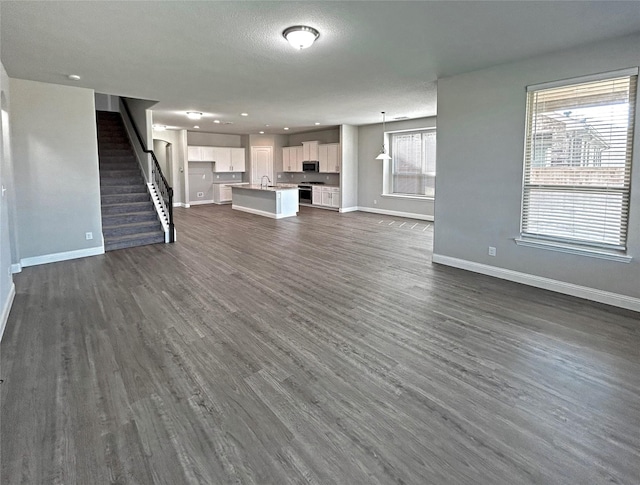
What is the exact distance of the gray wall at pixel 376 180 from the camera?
393 inches

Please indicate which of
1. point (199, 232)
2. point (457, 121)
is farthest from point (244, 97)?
point (457, 121)

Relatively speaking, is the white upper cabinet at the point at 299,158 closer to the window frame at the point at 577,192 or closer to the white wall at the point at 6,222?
the white wall at the point at 6,222

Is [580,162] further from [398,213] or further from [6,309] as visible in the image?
[398,213]

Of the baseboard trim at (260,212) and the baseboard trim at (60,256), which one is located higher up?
the baseboard trim at (260,212)

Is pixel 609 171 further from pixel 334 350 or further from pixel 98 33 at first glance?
pixel 98 33

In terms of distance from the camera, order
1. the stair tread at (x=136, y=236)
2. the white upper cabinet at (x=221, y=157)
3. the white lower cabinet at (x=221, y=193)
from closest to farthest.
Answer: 1. the stair tread at (x=136, y=236)
2. the white upper cabinet at (x=221, y=157)
3. the white lower cabinet at (x=221, y=193)

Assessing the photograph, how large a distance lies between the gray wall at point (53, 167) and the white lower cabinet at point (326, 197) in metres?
7.08

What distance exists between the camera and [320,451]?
1.88 meters

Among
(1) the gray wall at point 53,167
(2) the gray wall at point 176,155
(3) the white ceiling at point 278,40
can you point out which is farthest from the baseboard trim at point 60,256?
(2) the gray wall at point 176,155

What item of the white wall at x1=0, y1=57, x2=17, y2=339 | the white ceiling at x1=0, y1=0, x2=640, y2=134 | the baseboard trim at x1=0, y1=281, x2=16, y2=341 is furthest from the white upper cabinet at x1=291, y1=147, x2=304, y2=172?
the baseboard trim at x1=0, y1=281, x2=16, y2=341

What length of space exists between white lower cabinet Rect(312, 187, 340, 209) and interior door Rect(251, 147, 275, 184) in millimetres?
2511

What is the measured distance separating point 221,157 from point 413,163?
7021mm

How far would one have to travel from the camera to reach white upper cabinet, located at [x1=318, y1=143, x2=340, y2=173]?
11.6 meters

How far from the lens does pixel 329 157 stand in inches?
468
